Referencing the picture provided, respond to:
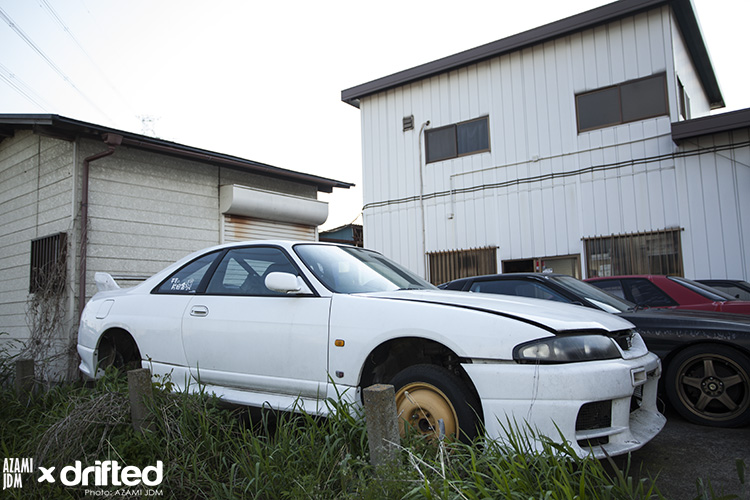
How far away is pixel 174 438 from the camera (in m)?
3.11

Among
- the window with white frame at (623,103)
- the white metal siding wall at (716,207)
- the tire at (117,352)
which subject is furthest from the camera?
the window with white frame at (623,103)

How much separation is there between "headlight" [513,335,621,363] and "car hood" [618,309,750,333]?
207cm

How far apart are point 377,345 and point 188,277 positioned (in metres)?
2.02

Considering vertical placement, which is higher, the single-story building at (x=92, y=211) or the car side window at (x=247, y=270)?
the single-story building at (x=92, y=211)

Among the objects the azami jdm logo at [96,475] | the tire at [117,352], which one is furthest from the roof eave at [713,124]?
the azami jdm logo at [96,475]

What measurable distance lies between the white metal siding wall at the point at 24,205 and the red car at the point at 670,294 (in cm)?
801

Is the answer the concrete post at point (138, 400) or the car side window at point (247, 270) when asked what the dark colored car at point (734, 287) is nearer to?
the car side window at point (247, 270)

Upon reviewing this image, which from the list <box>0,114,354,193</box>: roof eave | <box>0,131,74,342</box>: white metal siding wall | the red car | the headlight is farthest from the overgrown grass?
<box>0,131,74,342</box>: white metal siding wall

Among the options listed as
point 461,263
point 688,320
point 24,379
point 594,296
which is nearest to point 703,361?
point 688,320

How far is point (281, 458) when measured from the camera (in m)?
2.75

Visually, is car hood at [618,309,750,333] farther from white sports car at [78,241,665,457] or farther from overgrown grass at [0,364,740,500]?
overgrown grass at [0,364,740,500]

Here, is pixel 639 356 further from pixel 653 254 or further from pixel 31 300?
pixel 31 300

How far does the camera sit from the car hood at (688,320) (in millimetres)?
4078

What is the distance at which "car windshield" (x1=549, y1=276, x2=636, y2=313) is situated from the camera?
4801 millimetres
